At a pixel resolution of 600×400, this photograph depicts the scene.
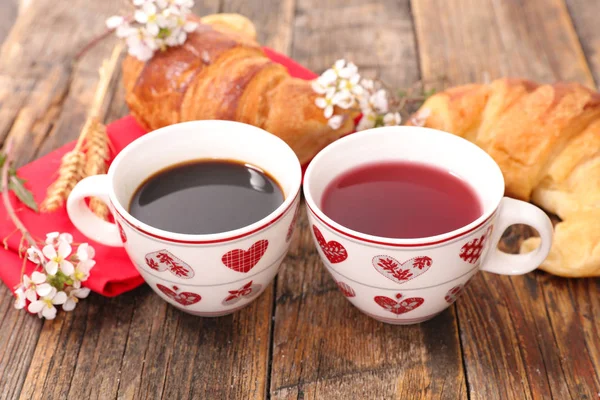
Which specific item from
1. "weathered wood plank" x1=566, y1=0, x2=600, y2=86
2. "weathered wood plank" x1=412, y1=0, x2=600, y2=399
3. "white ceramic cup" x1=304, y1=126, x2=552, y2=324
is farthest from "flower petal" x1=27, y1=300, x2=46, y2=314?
"weathered wood plank" x1=566, y1=0, x2=600, y2=86

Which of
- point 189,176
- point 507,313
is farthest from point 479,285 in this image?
point 189,176

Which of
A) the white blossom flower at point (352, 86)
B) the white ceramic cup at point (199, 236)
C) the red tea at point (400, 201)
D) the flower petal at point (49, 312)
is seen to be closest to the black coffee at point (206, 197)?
the white ceramic cup at point (199, 236)

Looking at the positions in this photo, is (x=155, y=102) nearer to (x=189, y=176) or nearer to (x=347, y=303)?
(x=189, y=176)

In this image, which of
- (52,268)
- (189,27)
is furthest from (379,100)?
(52,268)

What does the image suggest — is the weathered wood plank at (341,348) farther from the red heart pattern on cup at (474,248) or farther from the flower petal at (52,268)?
the flower petal at (52,268)

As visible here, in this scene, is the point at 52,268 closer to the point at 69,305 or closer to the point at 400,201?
the point at 69,305
